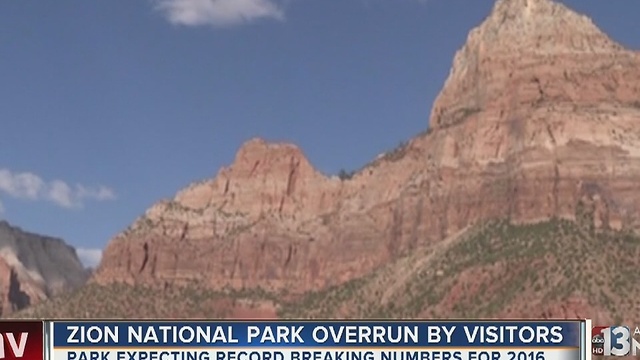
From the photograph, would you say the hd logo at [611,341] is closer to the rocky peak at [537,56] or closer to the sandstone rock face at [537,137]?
the sandstone rock face at [537,137]

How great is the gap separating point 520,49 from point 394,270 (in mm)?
34099

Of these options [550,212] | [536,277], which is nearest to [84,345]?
[536,277]

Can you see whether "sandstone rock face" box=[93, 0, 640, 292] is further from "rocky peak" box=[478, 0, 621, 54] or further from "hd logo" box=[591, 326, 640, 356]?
"hd logo" box=[591, 326, 640, 356]

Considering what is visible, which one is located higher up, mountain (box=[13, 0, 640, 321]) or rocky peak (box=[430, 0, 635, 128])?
rocky peak (box=[430, 0, 635, 128])

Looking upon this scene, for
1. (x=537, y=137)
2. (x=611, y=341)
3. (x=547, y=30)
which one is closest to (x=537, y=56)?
(x=547, y=30)

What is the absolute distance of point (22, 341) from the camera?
117 feet

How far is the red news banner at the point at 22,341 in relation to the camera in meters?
35.7

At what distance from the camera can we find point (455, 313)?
155m

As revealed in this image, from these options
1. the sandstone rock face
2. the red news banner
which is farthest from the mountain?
the red news banner

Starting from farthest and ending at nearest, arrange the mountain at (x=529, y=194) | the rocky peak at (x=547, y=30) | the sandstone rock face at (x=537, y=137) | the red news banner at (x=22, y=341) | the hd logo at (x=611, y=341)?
the rocky peak at (x=547, y=30), the sandstone rock face at (x=537, y=137), the mountain at (x=529, y=194), the hd logo at (x=611, y=341), the red news banner at (x=22, y=341)

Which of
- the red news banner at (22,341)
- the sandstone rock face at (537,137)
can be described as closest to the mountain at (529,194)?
the sandstone rock face at (537,137)

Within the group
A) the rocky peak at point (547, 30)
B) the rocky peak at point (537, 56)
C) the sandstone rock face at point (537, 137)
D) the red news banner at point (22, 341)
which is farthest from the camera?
the rocky peak at point (547, 30)

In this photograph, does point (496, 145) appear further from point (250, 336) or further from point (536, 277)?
point (250, 336)

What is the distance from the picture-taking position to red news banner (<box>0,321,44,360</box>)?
3572 cm
